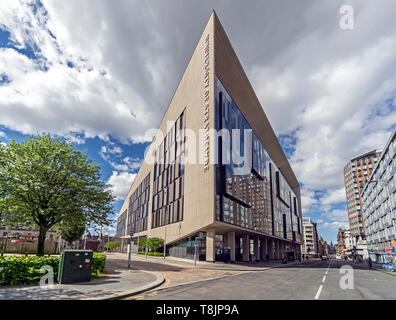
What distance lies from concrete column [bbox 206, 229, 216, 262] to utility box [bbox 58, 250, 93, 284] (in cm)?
2311

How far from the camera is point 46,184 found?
16.7 metres

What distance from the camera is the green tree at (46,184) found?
53.9 feet

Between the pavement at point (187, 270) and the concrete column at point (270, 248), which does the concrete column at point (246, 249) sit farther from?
the concrete column at point (270, 248)

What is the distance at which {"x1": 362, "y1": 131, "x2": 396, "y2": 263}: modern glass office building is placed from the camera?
45781 millimetres

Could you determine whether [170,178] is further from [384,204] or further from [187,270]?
[384,204]

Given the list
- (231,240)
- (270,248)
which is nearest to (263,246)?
A: (270,248)

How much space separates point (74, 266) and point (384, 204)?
67333mm

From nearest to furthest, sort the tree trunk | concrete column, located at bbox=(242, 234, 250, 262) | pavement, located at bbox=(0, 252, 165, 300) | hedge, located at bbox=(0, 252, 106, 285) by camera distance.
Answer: pavement, located at bbox=(0, 252, 165, 300)
hedge, located at bbox=(0, 252, 106, 285)
the tree trunk
concrete column, located at bbox=(242, 234, 250, 262)

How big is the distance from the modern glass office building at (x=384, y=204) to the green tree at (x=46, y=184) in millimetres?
42771

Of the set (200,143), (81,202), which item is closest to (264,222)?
(200,143)

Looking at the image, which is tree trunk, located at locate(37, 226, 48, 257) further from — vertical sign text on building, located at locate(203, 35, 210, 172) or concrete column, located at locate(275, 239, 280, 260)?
concrete column, located at locate(275, 239, 280, 260)


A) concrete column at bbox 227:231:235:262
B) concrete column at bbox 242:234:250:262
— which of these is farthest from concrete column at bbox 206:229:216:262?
concrete column at bbox 242:234:250:262
